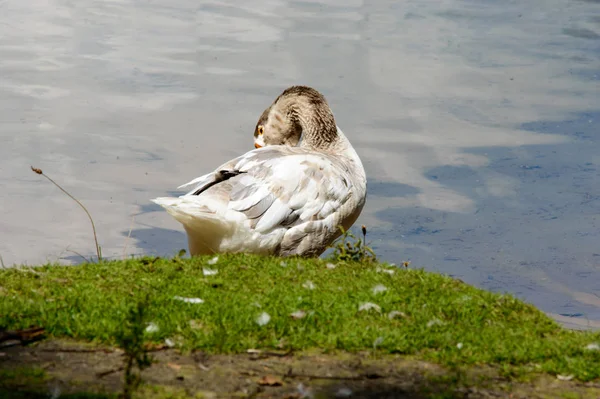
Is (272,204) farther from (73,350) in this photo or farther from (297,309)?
(73,350)

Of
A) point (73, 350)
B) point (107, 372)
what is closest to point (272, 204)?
point (73, 350)

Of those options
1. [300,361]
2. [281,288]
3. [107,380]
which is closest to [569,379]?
[300,361]

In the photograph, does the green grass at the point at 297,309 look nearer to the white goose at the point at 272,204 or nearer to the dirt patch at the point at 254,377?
the dirt patch at the point at 254,377

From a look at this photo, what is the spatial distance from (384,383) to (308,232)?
4.33 m

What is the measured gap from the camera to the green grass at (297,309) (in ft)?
19.4

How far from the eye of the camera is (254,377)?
17.0 feet

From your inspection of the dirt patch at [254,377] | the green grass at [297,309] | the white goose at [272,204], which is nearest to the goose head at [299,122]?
the white goose at [272,204]

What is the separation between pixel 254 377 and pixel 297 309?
1.42 meters

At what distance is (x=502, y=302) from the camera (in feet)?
24.5

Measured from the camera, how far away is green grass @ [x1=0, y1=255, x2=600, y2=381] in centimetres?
591

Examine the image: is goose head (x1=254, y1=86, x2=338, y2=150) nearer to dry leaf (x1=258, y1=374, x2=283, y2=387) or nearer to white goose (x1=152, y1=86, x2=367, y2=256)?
white goose (x1=152, y1=86, x2=367, y2=256)

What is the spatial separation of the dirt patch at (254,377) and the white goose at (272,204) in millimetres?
3371

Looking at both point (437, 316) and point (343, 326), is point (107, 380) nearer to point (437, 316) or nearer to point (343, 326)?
point (343, 326)

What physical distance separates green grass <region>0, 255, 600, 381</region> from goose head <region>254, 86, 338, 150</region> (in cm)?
328
